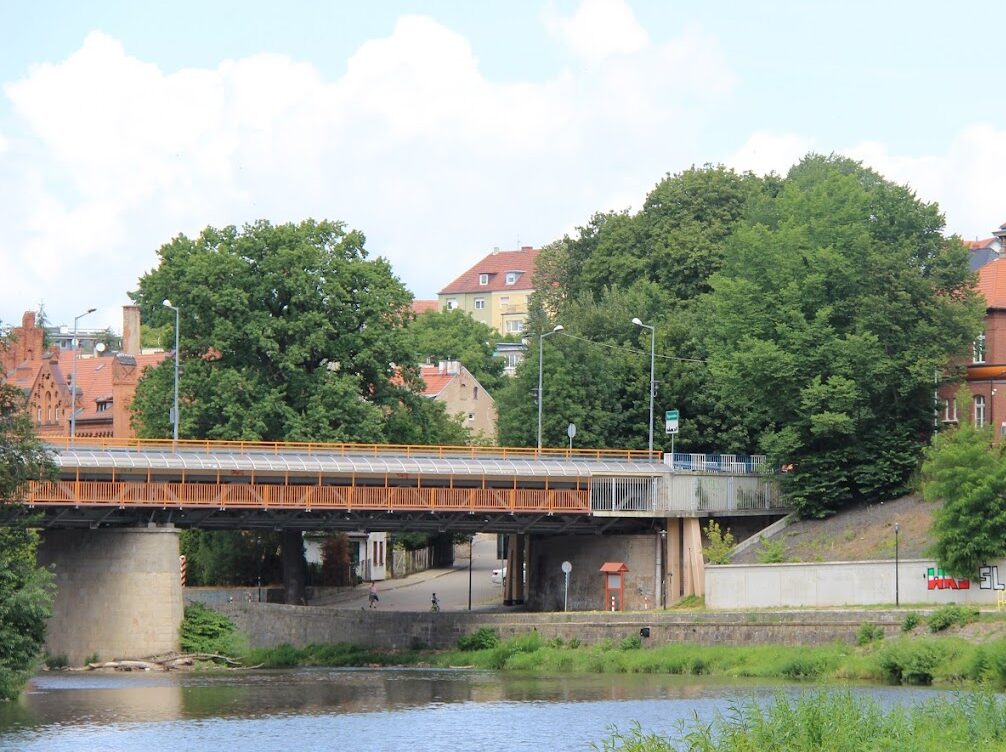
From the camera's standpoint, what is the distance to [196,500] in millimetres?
83312

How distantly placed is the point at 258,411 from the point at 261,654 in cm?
1116

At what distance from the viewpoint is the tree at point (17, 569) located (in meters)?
57.5

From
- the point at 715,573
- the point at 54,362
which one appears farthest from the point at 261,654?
the point at 54,362

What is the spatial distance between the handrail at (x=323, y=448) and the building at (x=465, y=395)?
59164 mm

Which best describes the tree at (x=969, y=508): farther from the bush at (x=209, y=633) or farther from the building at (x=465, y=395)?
the building at (x=465, y=395)

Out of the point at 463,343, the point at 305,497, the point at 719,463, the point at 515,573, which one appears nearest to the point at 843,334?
the point at 719,463

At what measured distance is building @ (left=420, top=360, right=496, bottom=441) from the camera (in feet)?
506

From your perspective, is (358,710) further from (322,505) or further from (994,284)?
(994,284)

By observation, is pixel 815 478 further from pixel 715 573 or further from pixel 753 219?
pixel 753 219

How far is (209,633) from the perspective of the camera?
86875 millimetres

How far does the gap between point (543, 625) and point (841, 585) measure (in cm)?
1291

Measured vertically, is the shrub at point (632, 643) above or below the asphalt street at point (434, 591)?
below

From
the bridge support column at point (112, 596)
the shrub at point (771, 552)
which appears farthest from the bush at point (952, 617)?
the bridge support column at point (112, 596)

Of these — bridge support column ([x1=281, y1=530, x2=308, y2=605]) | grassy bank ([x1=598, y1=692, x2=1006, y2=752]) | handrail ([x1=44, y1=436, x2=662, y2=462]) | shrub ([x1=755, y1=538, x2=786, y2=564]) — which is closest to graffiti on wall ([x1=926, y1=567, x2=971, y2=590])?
shrub ([x1=755, y1=538, x2=786, y2=564])
